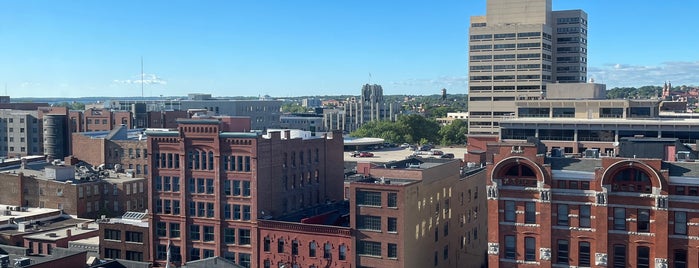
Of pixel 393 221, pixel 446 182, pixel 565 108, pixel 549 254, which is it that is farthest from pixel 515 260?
pixel 565 108

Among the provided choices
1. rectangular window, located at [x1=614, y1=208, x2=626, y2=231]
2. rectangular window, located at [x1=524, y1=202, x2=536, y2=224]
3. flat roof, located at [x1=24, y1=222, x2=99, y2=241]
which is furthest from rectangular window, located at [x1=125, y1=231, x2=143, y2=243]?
rectangular window, located at [x1=614, y1=208, x2=626, y2=231]

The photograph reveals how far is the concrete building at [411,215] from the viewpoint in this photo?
271 feet

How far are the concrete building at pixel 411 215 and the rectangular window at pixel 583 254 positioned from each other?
18235 millimetres

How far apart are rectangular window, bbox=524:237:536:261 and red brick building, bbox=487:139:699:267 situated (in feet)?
0.32

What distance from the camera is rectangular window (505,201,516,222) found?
76250 millimetres

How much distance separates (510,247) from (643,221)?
507 inches

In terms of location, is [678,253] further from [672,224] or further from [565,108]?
[565,108]

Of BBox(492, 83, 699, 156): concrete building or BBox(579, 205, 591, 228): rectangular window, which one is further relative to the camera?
BBox(492, 83, 699, 156): concrete building

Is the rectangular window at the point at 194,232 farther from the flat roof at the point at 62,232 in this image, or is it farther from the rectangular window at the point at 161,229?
the flat roof at the point at 62,232

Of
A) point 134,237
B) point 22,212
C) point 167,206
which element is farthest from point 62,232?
point 167,206

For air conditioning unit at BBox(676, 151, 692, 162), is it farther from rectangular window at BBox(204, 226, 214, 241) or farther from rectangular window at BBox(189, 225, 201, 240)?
rectangular window at BBox(189, 225, 201, 240)

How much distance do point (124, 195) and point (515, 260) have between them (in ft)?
254

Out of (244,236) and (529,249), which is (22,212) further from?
(529,249)

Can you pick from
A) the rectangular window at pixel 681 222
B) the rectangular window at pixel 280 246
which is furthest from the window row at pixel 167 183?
the rectangular window at pixel 681 222
